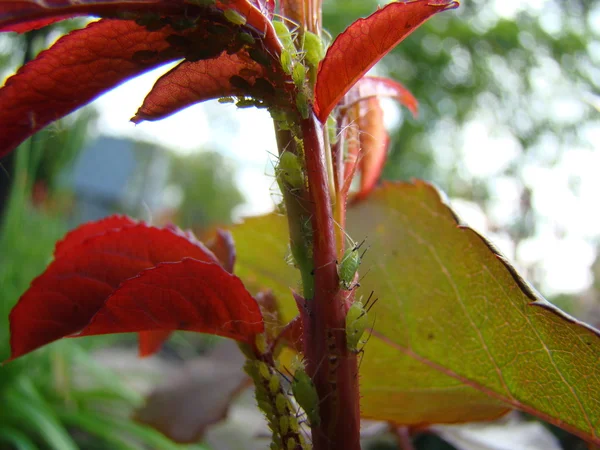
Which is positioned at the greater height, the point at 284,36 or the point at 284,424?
the point at 284,36

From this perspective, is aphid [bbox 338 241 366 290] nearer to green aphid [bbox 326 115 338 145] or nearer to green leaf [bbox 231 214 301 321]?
green aphid [bbox 326 115 338 145]

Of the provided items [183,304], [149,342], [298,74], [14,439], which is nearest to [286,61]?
[298,74]

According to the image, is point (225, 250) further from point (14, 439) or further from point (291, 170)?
point (14, 439)

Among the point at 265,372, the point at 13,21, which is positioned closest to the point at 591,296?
the point at 265,372

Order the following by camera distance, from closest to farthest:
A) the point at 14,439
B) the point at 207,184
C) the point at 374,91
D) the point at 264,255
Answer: the point at 374,91, the point at 264,255, the point at 14,439, the point at 207,184

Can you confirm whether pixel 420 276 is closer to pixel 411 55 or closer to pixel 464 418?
pixel 464 418

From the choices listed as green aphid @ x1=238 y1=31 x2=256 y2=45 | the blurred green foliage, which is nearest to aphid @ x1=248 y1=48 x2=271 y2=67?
green aphid @ x1=238 y1=31 x2=256 y2=45

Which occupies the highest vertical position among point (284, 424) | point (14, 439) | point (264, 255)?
Result: point (264, 255)

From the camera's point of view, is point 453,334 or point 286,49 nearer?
point 286,49
